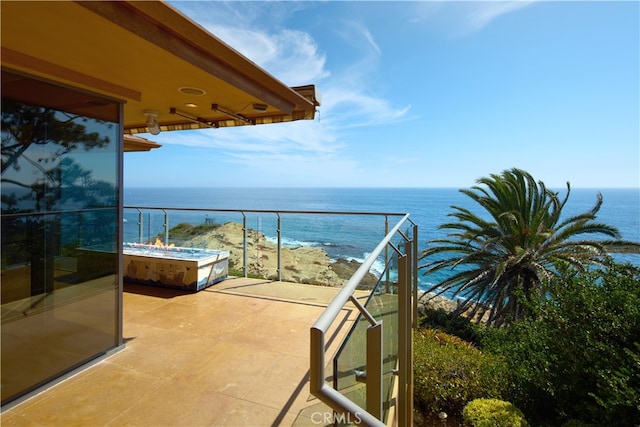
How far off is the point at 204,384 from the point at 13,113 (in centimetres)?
232

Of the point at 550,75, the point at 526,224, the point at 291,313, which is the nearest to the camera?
the point at 291,313

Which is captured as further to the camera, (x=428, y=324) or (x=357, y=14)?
(x=428, y=324)

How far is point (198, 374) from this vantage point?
8.72 feet

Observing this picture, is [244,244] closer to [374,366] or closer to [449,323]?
[374,366]

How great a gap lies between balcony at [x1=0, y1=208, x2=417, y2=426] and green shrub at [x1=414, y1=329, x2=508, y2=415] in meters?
2.15

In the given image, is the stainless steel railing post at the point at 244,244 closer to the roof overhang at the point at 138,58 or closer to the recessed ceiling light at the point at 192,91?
the roof overhang at the point at 138,58

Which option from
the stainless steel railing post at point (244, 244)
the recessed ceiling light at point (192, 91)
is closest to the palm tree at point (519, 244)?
the stainless steel railing post at point (244, 244)

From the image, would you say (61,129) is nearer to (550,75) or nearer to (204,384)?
(204,384)

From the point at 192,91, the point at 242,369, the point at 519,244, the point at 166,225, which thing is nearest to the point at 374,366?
the point at 242,369

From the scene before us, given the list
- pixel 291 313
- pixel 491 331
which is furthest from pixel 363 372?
pixel 491 331

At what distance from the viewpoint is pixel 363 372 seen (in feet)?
3.56

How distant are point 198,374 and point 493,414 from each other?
337cm

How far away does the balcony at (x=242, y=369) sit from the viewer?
112 cm

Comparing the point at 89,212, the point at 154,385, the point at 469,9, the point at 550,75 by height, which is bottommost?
the point at 154,385
